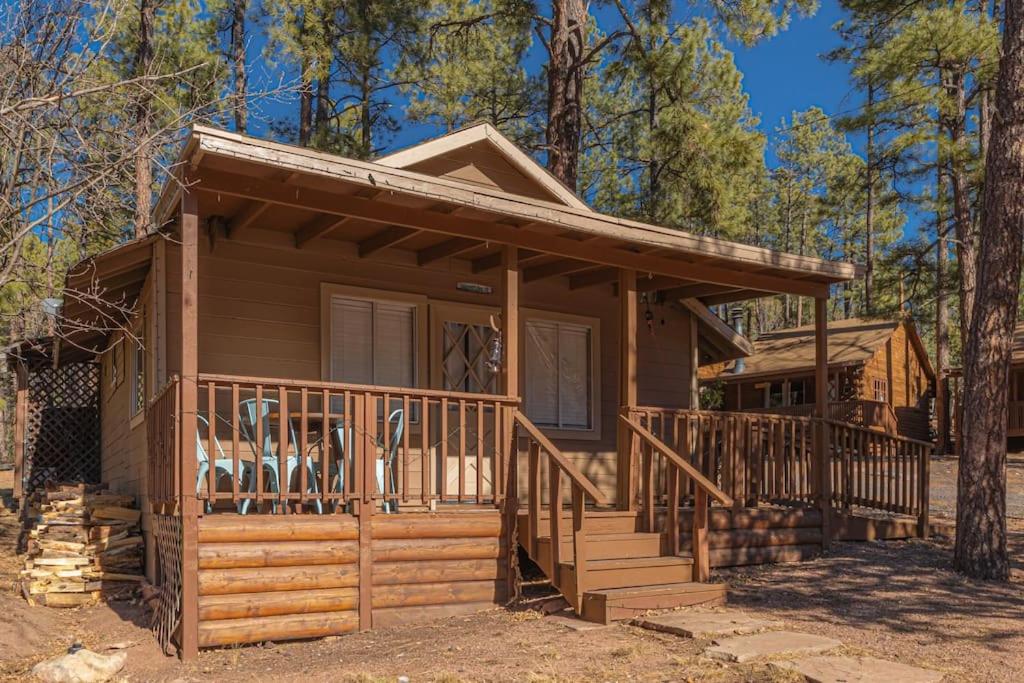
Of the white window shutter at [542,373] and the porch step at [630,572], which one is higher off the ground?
the white window shutter at [542,373]

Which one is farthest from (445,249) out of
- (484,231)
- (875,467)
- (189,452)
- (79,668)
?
(875,467)

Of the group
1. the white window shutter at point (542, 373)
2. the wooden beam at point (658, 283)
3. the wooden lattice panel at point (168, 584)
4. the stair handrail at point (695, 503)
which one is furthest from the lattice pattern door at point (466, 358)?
the wooden lattice panel at point (168, 584)

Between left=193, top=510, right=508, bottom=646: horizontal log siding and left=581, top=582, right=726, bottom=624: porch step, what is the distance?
1.03 m

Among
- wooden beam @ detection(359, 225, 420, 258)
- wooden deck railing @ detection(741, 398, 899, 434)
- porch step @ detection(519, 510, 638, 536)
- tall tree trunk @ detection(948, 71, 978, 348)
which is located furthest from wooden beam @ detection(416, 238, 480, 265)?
wooden deck railing @ detection(741, 398, 899, 434)

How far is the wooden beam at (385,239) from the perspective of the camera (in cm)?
923

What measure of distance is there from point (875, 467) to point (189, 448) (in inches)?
300

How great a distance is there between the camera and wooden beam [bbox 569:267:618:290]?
35.9 ft

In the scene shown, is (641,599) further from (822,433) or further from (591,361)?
(591,361)

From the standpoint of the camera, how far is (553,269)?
1044 cm

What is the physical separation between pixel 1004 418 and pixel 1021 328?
69.5 feet

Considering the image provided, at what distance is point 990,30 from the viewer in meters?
17.9

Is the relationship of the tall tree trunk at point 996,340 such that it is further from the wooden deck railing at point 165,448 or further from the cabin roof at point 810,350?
the cabin roof at point 810,350

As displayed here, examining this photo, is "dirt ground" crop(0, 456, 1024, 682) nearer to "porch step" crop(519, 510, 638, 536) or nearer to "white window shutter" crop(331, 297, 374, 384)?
"porch step" crop(519, 510, 638, 536)

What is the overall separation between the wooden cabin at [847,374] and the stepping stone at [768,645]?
19.5 m
